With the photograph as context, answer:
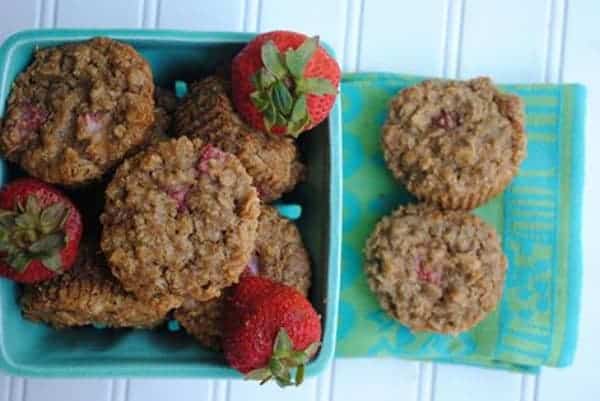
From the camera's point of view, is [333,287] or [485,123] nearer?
[333,287]

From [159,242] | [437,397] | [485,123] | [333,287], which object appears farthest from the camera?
[437,397]

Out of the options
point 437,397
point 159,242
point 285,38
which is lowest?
point 437,397

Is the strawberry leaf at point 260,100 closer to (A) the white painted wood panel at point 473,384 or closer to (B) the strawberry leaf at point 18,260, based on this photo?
(B) the strawberry leaf at point 18,260

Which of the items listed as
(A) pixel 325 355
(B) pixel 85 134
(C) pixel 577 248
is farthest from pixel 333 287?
(C) pixel 577 248

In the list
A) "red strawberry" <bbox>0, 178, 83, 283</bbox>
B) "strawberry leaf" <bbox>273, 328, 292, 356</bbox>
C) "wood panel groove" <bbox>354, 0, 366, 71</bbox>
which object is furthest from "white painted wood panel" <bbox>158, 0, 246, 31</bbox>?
"strawberry leaf" <bbox>273, 328, 292, 356</bbox>

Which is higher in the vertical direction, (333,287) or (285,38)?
(285,38)

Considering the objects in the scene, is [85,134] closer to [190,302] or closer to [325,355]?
[190,302]
